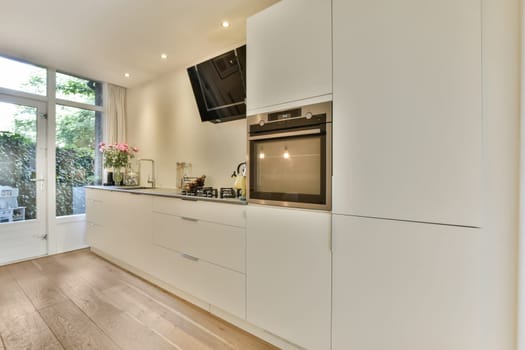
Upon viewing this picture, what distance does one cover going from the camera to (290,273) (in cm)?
152

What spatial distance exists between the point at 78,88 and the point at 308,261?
4.07m

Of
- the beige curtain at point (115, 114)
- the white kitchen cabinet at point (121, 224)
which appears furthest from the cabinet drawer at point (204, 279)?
the beige curtain at point (115, 114)

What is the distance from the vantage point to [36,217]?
3.28 metres

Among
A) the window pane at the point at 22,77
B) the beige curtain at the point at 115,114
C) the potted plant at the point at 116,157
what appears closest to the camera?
the window pane at the point at 22,77

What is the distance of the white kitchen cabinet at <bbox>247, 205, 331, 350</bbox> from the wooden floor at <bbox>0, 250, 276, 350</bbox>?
0.29m

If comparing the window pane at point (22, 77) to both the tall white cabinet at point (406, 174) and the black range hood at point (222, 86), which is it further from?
the tall white cabinet at point (406, 174)

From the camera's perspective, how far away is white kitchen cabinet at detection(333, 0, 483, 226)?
1.03 meters

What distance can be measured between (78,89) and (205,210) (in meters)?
3.16

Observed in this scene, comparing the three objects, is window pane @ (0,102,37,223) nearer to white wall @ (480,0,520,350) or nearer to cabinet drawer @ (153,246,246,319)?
cabinet drawer @ (153,246,246,319)

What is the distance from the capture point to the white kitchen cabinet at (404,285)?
104 cm

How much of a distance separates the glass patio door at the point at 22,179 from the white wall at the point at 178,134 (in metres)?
1.15

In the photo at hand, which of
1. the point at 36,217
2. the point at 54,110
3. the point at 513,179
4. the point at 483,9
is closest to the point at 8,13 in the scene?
the point at 54,110

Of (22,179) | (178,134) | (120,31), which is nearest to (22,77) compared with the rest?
(22,179)

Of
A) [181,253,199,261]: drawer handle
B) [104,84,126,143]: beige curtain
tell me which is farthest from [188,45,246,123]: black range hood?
[104,84,126,143]: beige curtain
